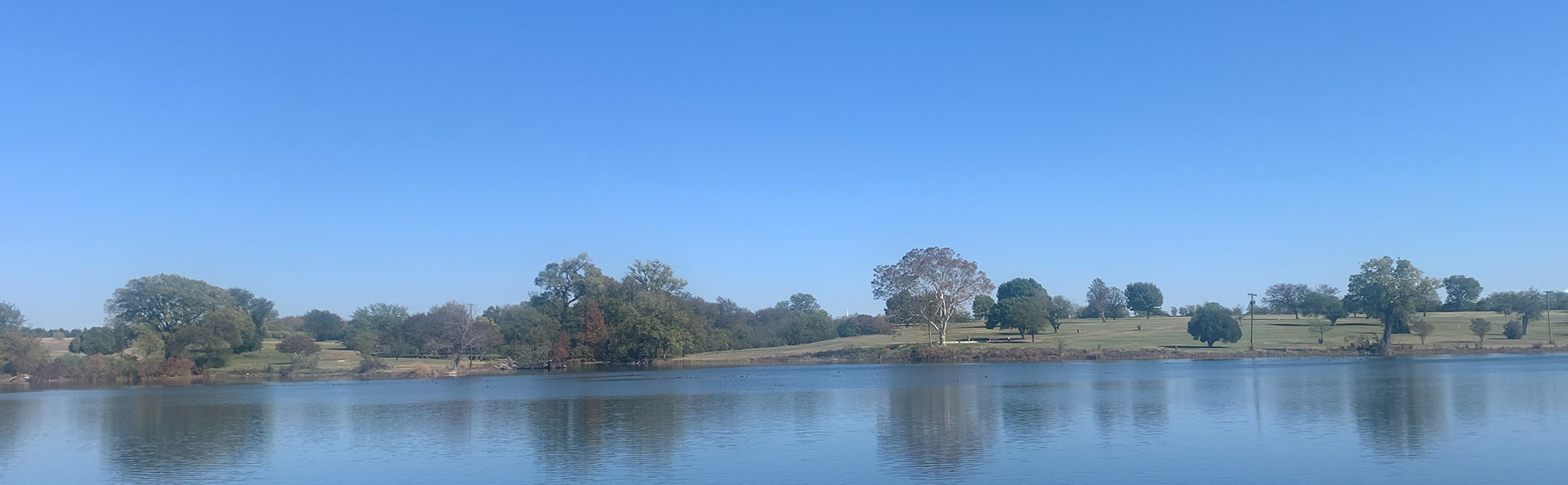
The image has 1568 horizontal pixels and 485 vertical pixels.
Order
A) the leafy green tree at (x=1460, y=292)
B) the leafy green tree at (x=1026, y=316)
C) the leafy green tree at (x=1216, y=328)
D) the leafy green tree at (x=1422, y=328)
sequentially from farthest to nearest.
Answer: the leafy green tree at (x=1460, y=292) < the leafy green tree at (x=1026, y=316) < the leafy green tree at (x=1216, y=328) < the leafy green tree at (x=1422, y=328)

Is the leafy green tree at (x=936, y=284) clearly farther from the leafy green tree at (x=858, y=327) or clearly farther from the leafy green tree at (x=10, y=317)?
the leafy green tree at (x=10, y=317)

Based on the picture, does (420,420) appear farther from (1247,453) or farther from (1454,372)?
(1454,372)

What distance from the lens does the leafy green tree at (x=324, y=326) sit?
145875mm

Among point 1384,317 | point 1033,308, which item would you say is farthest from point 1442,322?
point 1033,308

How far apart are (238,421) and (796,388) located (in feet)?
83.8

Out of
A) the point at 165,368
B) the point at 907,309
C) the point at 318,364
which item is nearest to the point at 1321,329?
the point at 907,309

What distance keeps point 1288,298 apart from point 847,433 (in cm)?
13671

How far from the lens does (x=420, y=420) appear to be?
1478 inches

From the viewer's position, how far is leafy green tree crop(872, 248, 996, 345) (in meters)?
99.0

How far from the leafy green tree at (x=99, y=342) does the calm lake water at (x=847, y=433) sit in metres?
44.6

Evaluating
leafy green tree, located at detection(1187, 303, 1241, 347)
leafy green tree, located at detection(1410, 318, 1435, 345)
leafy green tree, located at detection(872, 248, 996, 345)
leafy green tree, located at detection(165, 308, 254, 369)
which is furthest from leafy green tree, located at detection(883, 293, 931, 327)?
leafy green tree, located at detection(165, 308, 254, 369)

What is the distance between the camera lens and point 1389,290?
92750 millimetres

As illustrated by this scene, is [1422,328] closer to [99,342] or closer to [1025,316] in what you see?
[1025,316]

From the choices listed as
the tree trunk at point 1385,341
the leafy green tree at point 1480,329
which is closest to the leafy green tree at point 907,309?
the tree trunk at point 1385,341
